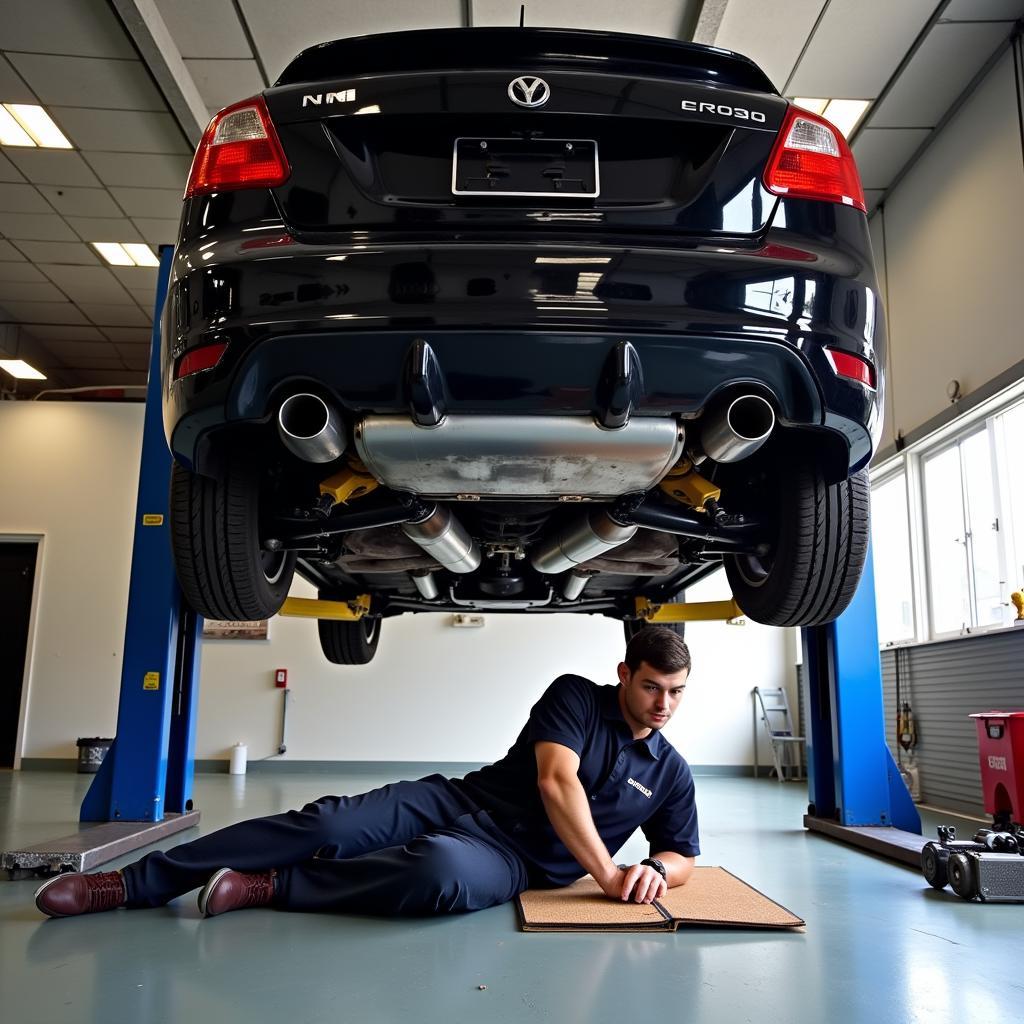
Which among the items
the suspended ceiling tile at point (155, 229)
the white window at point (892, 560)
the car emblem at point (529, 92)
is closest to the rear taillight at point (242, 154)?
the car emblem at point (529, 92)

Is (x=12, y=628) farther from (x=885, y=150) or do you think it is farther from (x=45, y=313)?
(x=885, y=150)

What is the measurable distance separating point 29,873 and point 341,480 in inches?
54.6

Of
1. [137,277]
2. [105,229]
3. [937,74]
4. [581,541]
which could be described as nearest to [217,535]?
[581,541]

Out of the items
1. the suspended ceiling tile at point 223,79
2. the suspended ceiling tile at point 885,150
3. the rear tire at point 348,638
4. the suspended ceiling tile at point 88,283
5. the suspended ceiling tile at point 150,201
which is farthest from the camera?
the suspended ceiling tile at point 88,283

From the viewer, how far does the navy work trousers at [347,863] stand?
1892 mm

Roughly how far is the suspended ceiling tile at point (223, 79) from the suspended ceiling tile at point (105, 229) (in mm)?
2049

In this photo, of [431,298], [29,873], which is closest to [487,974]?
[431,298]

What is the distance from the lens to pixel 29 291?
892 centimetres

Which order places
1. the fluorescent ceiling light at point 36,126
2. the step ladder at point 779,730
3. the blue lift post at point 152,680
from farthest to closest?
the step ladder at point 779,730
the fluorescent ceiling light at point 36,126
the blue lift post at point 152,680

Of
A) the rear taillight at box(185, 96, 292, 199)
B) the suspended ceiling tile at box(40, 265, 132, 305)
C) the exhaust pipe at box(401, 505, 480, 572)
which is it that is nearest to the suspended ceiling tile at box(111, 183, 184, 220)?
the suspended ceiling tile at box(40, 265, 132, 305)

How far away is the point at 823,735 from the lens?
3.82 m

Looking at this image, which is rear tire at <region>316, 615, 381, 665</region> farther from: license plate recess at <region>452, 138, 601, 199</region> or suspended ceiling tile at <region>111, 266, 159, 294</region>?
suspended ceiling tile at <region>111, 266, 159, 294</region>

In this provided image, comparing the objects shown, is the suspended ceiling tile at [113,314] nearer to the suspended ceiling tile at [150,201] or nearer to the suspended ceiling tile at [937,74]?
the suspended ceiling tile at [150,201]

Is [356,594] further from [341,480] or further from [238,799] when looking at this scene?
[238,799]
